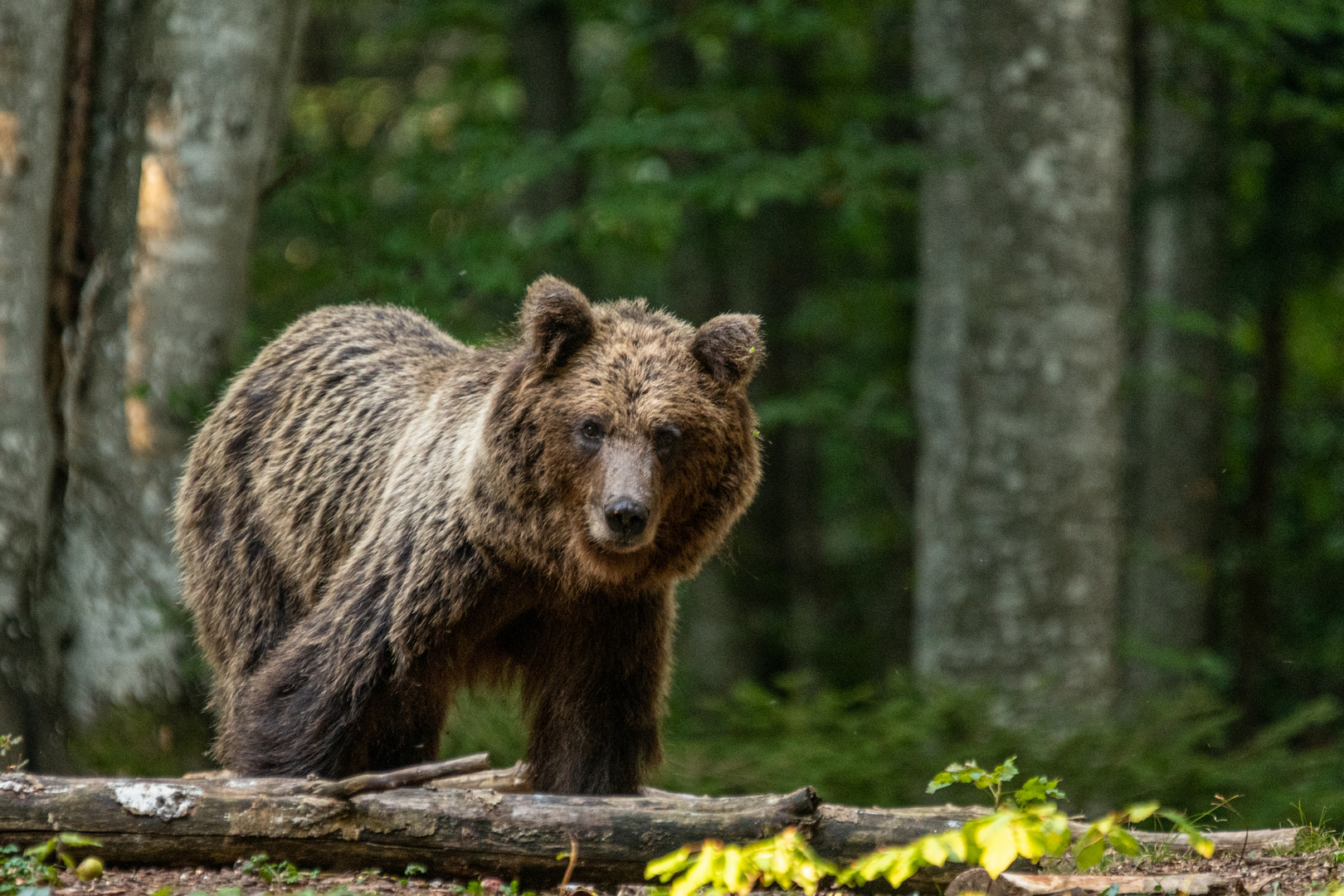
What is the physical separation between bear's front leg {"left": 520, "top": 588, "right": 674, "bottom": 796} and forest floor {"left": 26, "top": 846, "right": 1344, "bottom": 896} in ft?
2.79

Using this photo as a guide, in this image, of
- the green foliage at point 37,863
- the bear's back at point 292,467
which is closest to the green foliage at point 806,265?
the bear's back at point 292,467

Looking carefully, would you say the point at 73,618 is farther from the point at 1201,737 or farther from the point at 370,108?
the point at 370,108

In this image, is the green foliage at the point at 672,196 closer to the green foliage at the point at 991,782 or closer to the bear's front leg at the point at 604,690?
the bear's front leg at the point at 604,690

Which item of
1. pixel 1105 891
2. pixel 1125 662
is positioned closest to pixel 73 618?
pixel 1105 891

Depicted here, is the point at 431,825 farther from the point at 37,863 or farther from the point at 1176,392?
the point at 1176,392

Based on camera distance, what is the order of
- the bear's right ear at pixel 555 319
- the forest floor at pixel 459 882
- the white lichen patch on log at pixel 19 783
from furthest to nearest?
the bear's right ear at pixel 555 319
the white lichen patch on log at pixel 19 783
the forest floor at pixel 459 882

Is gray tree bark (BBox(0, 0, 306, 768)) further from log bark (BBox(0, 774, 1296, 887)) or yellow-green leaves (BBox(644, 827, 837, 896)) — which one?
yellow-green leaves (BBox(644, 827, 837, 896))

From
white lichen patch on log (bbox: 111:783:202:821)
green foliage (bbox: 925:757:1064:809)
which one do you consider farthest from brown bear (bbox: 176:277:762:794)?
green foliage (bbox: 925:757:1064:809)

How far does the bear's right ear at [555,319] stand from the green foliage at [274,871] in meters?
1.83

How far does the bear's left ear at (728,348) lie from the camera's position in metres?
4.86

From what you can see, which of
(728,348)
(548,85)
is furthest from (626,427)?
(548,85)

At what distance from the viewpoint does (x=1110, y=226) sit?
948 cm

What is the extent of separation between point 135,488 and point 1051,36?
636 cm

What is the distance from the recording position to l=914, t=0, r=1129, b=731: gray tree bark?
30.3 ft
